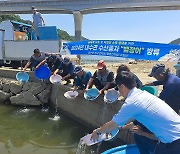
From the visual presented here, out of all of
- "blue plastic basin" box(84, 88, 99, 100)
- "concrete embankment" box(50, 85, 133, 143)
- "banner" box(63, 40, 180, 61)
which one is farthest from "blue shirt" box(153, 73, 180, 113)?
"blue plastic basin" box(84, 88, 99, 100)

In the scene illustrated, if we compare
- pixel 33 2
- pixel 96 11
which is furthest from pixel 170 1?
pixel 33 2

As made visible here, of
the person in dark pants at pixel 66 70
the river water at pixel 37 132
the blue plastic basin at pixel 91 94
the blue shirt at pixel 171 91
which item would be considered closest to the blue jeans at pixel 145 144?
the blue shirt at pixel 171 91

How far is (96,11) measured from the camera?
36.3 meters

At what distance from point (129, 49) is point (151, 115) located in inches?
195

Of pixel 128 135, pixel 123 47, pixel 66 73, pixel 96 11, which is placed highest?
pixel 96 11

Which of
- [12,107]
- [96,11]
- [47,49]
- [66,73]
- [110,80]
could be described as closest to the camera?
[110,80]

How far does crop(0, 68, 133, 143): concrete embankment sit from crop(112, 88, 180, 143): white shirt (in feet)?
10.4

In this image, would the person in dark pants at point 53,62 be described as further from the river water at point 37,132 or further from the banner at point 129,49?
the river water at point 37,132

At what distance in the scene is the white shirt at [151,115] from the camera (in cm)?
289

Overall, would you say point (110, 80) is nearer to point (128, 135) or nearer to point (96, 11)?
point (128, 135)

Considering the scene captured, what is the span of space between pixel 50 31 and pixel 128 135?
7.73 metres

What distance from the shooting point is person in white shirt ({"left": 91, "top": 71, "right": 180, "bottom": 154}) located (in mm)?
2893

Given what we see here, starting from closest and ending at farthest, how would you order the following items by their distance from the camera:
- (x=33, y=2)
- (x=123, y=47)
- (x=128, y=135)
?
(x=128, y=135) < (x=123, y=47) < (x=33, y=2)

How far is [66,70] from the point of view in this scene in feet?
29.2
